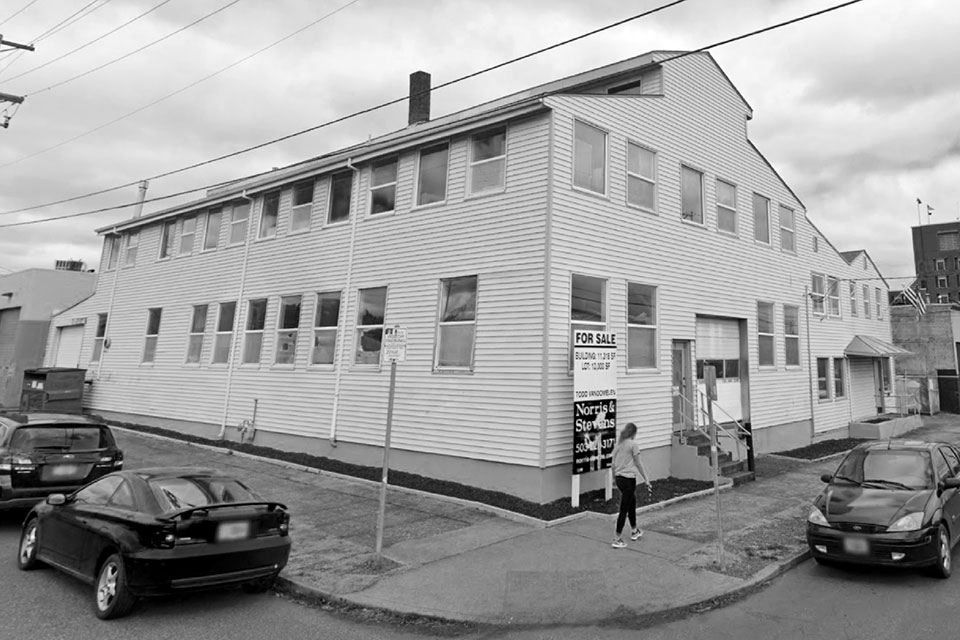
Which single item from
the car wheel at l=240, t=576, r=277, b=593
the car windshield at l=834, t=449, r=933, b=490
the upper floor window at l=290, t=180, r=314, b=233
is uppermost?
the upper floor window at l=290, t=180, r=314, b=233

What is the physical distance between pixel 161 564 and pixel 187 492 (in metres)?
0.83

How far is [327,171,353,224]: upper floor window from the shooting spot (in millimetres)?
14984

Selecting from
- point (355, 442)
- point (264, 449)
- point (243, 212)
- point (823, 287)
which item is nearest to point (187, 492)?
point (355, 442)

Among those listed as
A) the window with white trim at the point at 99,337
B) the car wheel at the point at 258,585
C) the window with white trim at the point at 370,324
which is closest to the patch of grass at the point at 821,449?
the window with white trim at the point at 370,324

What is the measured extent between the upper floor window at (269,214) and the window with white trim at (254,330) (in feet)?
6.81

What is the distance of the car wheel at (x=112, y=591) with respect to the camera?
210 inches

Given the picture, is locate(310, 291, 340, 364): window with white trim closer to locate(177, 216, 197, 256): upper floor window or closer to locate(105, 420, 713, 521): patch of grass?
locate(105, 420, 713, 521): patch of grass

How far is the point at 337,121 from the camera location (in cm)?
1138

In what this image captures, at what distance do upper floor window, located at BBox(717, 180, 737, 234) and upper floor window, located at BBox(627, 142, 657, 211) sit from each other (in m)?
3.18

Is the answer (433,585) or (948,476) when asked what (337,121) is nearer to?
(433,585)

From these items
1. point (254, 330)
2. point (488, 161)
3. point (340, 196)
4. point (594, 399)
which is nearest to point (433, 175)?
point (488, 161)

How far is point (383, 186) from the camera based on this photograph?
46.2 feet

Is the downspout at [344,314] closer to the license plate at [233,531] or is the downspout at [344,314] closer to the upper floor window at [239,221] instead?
the upper floor window at [239,221]

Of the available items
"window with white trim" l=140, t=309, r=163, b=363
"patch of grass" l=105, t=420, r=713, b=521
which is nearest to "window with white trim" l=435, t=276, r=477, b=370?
"patch of grass" l=105, t=420, r=713, b=521
